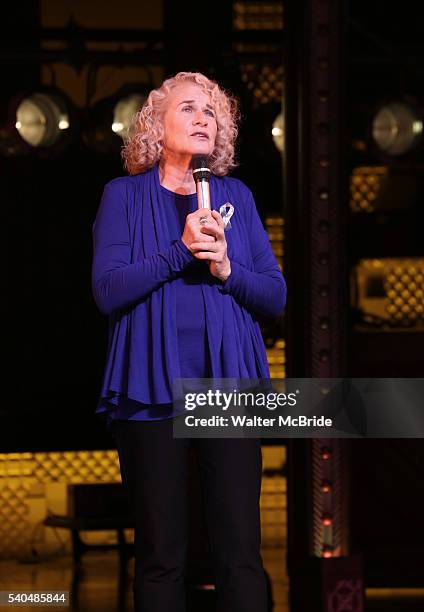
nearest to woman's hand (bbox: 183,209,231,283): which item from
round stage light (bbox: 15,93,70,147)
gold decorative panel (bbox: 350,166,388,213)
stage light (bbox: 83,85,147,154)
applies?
stage light (bbox: 83,85,147,154)

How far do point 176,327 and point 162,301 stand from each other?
52 mm

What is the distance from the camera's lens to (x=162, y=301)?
1.96 m

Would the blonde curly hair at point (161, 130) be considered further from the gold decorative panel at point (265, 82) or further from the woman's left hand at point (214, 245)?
the gold decorative panel at point (265, 82)

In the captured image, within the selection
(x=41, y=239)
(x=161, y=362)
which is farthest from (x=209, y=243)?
(x=41, y=239)

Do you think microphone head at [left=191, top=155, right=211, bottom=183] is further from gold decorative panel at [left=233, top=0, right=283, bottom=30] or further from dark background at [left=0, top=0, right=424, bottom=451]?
gold decorative panel at [left=233, top=0, right=283, bottom=30]

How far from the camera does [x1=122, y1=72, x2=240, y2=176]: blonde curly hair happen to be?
6.66ft

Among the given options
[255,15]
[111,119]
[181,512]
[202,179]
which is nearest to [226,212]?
[202,179]

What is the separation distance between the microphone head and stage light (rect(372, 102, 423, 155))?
110 inches

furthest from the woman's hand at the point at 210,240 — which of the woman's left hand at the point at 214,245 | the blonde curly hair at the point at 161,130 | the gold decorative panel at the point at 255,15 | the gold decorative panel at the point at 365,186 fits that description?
the gold decorative panel at the point at 365,186

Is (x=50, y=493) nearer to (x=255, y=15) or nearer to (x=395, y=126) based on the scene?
(x=395, y=126)

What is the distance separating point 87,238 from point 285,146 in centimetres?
244

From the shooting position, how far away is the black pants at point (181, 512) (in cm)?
190

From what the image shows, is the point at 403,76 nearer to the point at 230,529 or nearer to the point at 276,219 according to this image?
the point at 276,219

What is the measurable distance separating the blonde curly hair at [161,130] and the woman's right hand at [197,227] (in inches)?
8.5
